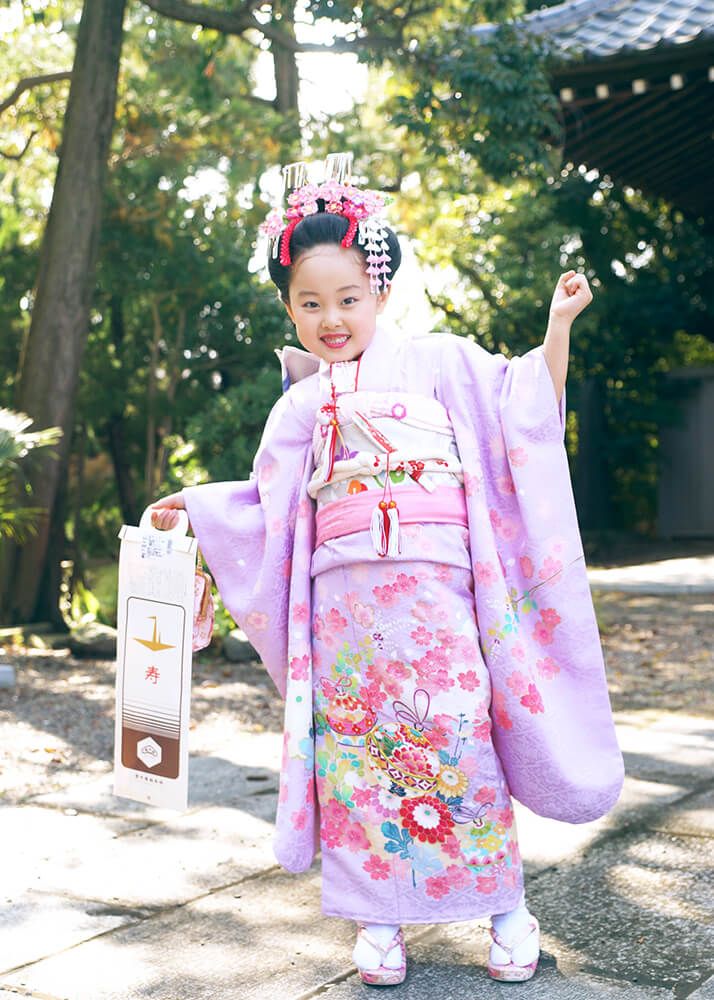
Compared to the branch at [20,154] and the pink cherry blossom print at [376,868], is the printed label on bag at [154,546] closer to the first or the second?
the pink cherry blossom print at [376,868]

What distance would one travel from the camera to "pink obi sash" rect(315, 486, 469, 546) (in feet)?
7.64

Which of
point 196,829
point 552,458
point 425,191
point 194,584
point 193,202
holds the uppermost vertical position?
point 425,191

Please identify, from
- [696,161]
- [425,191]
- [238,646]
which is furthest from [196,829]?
[425,191]

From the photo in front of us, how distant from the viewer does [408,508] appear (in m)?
2.33

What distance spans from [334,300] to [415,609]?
628mm

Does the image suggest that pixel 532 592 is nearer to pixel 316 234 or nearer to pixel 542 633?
pixel 542 633

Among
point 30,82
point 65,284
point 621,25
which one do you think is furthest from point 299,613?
point 30,82

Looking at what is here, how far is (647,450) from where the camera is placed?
456 inches

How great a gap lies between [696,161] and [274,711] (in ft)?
16.4

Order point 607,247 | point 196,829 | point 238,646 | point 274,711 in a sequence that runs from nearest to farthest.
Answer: point 196,829 → point 274,711 → point 238,646 → point 607,247

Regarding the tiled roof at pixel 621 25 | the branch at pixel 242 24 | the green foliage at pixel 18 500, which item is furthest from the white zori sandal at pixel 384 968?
the branch at pixel 242 24

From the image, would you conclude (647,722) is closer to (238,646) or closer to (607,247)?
(238,646)

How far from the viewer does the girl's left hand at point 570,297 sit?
7.66ft

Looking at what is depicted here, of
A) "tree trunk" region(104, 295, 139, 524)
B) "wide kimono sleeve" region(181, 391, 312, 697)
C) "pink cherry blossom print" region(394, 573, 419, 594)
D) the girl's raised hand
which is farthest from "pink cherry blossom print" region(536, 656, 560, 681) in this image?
"tree trunk" region(104, 295, 139, 524)
